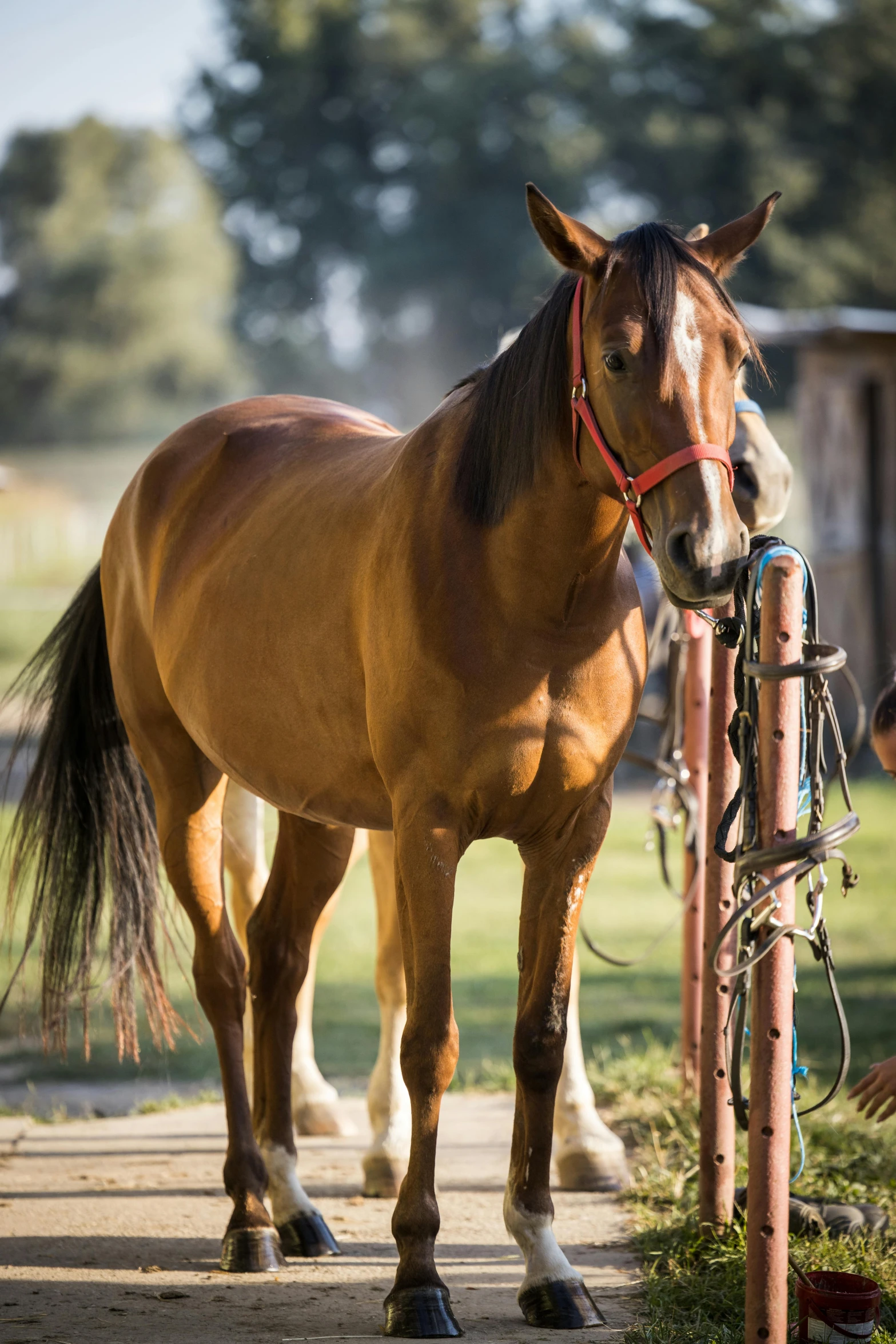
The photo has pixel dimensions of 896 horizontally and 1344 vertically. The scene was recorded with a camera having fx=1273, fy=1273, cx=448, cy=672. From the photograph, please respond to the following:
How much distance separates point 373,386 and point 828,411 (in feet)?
75.1

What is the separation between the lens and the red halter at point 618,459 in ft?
6.75

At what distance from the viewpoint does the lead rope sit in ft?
6.76

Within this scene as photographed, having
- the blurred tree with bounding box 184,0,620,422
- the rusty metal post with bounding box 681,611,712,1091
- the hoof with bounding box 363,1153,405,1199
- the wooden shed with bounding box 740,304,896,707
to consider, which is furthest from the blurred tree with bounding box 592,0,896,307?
the hoof with bounding box 363,1153,405,1199

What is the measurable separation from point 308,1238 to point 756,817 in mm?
1775

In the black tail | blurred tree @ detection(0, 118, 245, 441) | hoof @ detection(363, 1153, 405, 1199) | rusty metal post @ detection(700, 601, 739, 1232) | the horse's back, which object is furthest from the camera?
blurred tree @ detection(0, 118, 245, 441)

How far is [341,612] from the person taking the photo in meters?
2.82

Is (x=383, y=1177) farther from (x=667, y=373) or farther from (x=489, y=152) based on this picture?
(x=489, y=152)

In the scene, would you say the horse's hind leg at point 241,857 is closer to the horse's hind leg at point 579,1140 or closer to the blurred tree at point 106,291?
the horse's hind leg at point 579,1140

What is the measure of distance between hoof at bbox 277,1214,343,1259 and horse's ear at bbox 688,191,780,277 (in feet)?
7.97

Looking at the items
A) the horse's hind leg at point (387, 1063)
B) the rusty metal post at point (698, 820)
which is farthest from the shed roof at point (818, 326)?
the horse's hind leg at point (387, 1063)

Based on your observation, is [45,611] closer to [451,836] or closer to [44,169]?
[44,169]

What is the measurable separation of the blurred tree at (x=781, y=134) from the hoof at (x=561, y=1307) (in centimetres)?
2999

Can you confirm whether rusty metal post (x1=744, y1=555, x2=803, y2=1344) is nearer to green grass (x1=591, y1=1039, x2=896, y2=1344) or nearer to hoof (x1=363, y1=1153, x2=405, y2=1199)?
green grass (x1=591, y1=1039, x2=896, y2=1344)

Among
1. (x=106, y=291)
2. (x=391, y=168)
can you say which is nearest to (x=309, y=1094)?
(x=391, y=168)
